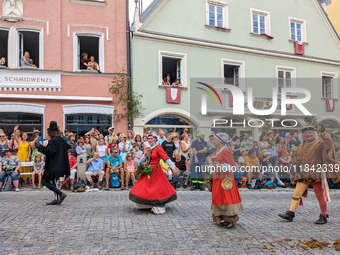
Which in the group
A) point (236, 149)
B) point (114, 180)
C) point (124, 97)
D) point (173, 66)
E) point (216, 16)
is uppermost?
point (216, 16)

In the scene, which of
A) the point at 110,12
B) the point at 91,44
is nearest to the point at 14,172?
the point at 91,44

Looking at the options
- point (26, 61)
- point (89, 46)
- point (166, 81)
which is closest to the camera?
point (26, 61)

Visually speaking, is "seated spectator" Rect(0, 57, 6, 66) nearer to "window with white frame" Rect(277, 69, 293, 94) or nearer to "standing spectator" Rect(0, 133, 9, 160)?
"standing spectator" Rect(0, 133, 9, 160)

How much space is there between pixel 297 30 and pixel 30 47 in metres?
15.9

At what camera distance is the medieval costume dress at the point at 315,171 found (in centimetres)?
651

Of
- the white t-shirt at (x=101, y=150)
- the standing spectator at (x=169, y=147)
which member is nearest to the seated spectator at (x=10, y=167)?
the white t-shirt at (x=101, y=150)

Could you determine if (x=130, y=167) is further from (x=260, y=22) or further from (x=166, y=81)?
(x=260, y=22)

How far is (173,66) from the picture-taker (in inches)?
702

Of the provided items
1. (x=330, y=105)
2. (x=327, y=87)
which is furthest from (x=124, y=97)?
(x=327, y=87)

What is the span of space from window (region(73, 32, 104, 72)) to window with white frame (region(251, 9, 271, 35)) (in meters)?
9.15

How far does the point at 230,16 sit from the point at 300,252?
53.6 ft

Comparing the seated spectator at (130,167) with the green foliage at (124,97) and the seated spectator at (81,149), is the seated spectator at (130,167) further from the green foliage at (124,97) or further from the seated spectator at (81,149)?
the green foliage at (124,97)

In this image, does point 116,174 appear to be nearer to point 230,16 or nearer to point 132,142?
point 132,142

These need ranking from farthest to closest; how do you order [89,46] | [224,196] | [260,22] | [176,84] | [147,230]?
[260,22] → [176,84] → [89,46] → [224,196] → [147,230]
